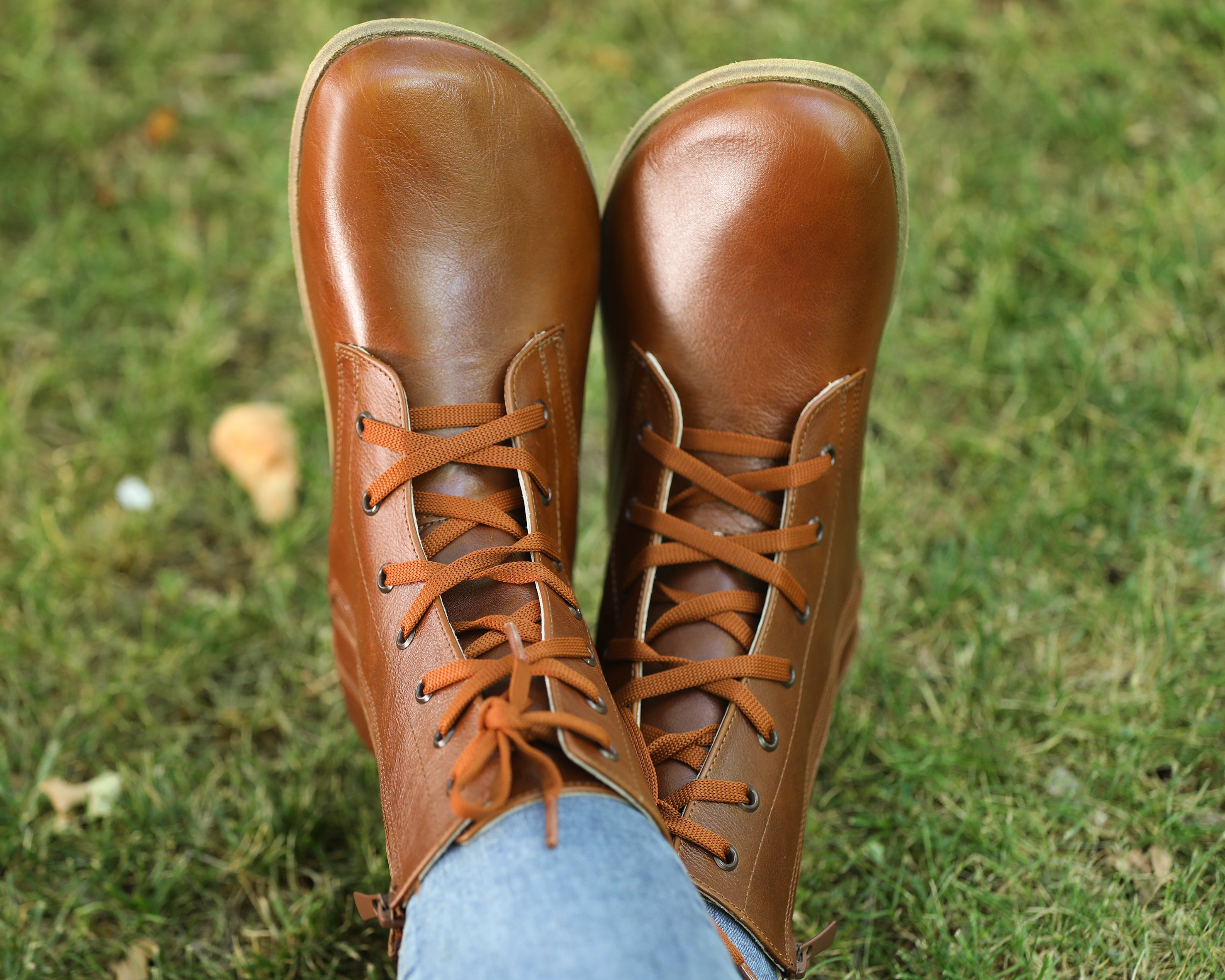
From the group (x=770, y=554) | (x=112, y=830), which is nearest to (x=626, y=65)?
(x=770, y=554)

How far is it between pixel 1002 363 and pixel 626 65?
94 centimetres

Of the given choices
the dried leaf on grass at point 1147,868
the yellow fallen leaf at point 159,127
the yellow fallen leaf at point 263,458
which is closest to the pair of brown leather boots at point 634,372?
the yellow fallen leaf at point 263,458

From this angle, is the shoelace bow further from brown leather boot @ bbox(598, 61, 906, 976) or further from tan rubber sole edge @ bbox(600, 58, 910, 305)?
tan rubber sole edge @ bbox(600, 58, 910, 305)

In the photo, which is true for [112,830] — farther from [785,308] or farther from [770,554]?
[785,308]

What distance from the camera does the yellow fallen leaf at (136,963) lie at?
1247 millimetres

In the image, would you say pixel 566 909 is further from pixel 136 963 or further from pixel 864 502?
pixel 864 502

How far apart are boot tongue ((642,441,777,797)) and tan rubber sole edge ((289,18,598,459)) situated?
0.46 meters

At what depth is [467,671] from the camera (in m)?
1.01

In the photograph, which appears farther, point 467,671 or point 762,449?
point 762,449

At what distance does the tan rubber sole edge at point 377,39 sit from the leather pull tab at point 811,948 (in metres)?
0.98

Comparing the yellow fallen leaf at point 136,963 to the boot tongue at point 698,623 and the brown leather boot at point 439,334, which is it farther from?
the boot tongue at point 698,623

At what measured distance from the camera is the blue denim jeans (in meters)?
0.79

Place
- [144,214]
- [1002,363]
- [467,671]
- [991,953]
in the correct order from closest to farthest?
[467,671] → [991,953] → [1002,363] → [144,214]

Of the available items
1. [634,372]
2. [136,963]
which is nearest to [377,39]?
[634,372]
